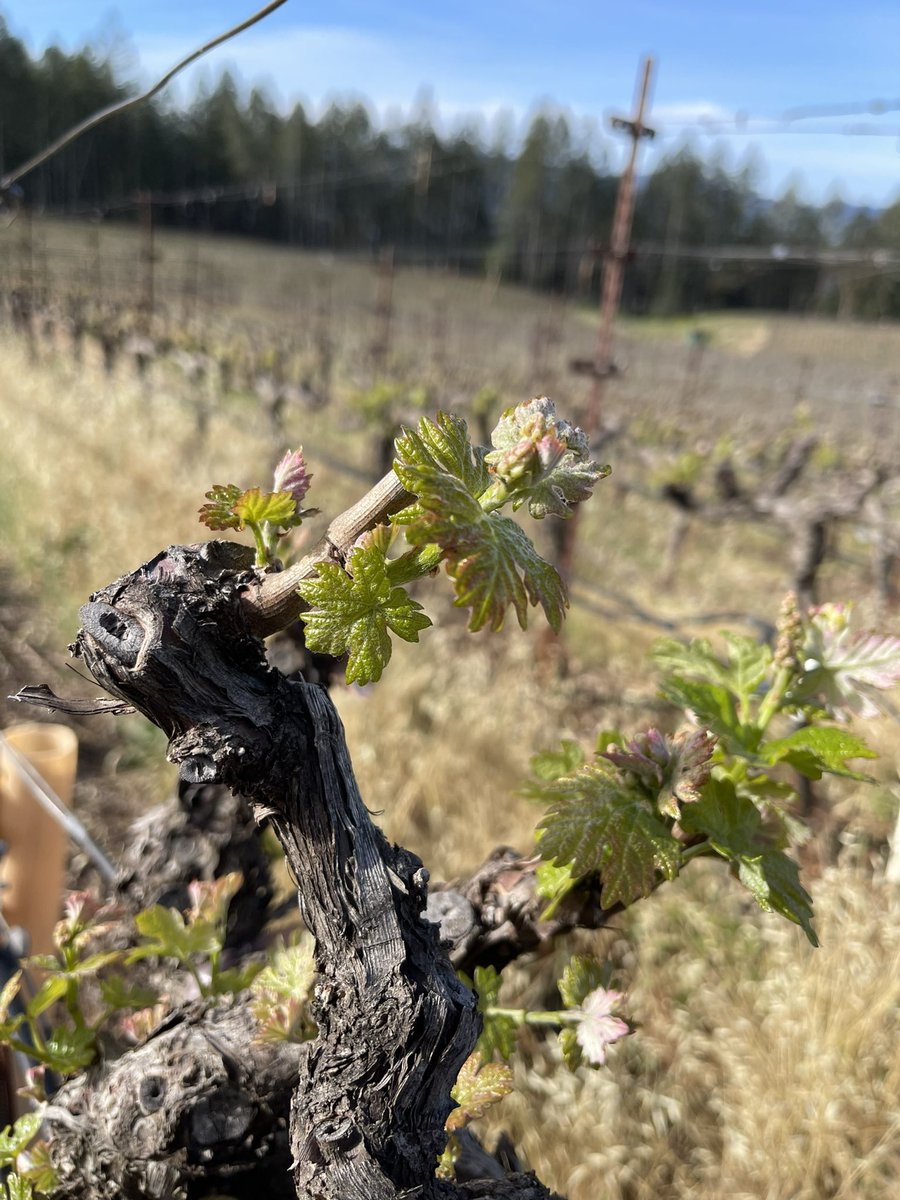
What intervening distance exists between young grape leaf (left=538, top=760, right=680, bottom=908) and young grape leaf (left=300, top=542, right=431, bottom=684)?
0.35 m

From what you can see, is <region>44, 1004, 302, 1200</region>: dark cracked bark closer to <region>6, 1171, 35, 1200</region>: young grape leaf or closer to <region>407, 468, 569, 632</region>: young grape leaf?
<region>6, 1171, 35, 1200</region>: young grape leaf

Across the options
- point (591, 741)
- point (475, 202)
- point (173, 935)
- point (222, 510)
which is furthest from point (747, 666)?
point (475, 202)

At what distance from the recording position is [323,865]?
80 centimetres

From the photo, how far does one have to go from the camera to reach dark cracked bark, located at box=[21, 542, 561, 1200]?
704 millimetres

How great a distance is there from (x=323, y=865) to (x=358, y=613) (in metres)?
0.30

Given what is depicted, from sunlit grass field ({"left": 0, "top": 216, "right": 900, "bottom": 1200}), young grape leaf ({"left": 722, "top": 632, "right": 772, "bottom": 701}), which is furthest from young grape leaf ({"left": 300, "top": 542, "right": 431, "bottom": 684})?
sunlit grass field ({"left": 0, "top": 216, "right": 900, "bottom": 1200})

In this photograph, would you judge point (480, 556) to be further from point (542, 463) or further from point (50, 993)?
point (50, 993)

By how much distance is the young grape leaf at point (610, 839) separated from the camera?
0.87 metres

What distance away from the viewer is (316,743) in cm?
79

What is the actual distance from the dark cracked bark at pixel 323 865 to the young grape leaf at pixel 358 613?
0.13m

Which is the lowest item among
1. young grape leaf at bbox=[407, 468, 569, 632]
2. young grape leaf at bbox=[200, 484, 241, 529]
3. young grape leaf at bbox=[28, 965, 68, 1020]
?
young grape leaf at bbox=[28, 965, 68, 1020]

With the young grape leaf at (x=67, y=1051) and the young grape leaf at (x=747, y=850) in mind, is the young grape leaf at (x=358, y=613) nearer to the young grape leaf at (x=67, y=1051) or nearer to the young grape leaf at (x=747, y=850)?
the young grape leaf at (x=747, y=850)

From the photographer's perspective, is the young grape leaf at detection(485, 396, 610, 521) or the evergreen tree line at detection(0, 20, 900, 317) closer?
the young grape leaf at detection(485, 396, 610, 521)

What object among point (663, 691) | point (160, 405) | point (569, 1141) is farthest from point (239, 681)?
point (160, 405)
